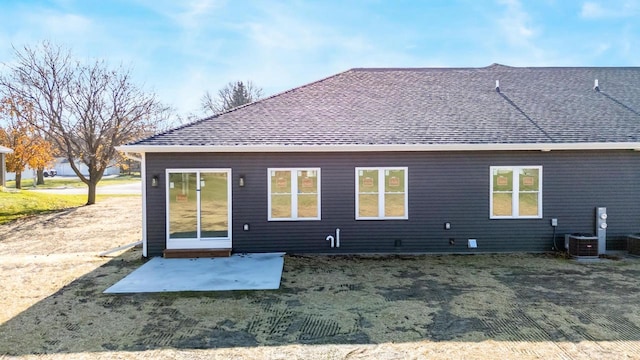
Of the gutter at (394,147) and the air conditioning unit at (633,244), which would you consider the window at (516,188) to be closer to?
the gutter at (394,147)

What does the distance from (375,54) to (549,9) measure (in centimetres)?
689

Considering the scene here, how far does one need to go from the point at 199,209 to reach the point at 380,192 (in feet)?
13.4

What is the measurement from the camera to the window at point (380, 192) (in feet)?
29.0

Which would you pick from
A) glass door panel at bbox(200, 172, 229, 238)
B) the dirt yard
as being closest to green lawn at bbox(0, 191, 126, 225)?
the dirt yard

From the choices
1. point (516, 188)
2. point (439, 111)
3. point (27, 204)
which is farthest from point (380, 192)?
point (27, 204)

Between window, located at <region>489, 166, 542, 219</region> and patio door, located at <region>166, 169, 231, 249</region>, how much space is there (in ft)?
19.9

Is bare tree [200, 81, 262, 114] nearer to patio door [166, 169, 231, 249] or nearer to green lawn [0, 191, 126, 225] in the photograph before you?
green lawn [0, 191, 126, 225]

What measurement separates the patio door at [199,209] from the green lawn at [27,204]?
1051cm

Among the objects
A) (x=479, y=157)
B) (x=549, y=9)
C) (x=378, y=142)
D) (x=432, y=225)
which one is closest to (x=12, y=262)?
(x=378, y=142)

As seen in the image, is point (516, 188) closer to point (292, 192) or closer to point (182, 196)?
point (292, 192)

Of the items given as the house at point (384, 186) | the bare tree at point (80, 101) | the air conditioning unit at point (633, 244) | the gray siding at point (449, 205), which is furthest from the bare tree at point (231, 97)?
the air conditioning unit at point (633, 244)

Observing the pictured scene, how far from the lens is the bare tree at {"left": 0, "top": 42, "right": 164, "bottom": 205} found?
17.9 meters

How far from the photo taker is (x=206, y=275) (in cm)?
715

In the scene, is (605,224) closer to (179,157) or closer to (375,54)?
(179,157)
